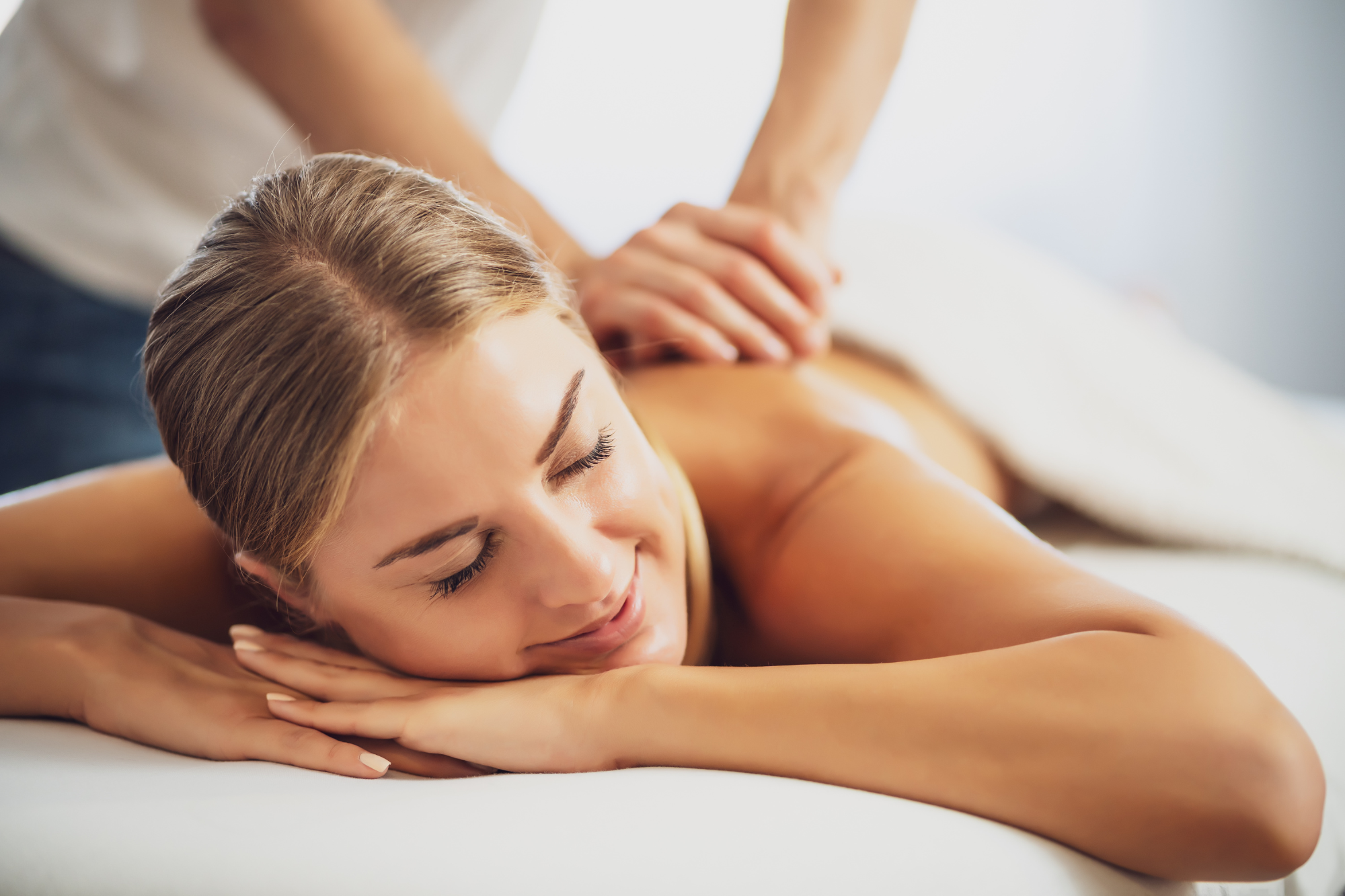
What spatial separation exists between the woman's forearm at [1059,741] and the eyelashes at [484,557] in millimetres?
160

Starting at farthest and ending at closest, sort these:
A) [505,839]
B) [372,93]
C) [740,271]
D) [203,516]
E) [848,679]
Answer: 1. [372,93]
2. [740,271]
3. [203,516]
4. [848,679]
5. [505,839]

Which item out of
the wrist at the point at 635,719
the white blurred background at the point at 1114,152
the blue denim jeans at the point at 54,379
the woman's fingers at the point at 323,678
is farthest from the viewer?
the white blurred background at the point at 1114,152

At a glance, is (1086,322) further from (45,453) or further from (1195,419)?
(45,453)

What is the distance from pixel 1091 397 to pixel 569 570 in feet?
3.39

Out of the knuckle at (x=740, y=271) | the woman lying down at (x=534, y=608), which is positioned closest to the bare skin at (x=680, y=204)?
the knuckle at (x=740, y=271)

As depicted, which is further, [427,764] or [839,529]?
[839,529]

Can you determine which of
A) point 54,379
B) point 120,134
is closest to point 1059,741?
point 54,379

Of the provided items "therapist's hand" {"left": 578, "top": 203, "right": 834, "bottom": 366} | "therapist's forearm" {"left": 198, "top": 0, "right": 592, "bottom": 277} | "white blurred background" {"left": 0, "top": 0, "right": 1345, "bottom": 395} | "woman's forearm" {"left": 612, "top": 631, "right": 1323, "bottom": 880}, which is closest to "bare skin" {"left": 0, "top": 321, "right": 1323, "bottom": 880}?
"woman's forearm" {"left": 612, "top": 631, "right": 1323, "bottom": 880}

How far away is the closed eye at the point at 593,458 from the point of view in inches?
30.8

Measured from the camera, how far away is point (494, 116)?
1747mm

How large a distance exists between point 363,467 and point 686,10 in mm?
2723

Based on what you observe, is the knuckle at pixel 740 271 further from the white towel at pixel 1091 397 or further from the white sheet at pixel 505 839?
the white sheet at pixel 505 839

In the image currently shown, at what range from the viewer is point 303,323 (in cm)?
73

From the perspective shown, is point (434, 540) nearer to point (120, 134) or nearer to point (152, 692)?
point (152, 692)
